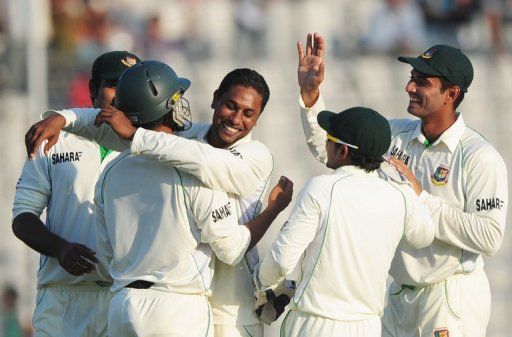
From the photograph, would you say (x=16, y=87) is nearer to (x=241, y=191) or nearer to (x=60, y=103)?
(x=60, y=103)

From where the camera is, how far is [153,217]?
17.8ft

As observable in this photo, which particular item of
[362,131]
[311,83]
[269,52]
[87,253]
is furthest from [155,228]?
[269,52]

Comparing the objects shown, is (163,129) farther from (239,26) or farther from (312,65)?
(239,26)

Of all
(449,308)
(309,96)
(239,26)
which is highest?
(309,96)

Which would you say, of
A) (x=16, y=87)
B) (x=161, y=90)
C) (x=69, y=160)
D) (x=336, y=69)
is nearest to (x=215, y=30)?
(x=336, y=69)

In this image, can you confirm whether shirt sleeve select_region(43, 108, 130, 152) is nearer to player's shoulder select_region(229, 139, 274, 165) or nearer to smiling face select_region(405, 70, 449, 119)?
player's shoulder select_region(229, 139, 274, 165)

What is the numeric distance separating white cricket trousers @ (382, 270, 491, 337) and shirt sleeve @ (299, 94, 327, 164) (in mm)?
944

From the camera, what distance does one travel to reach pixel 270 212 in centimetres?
565

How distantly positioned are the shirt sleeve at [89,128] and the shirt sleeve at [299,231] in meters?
1.16

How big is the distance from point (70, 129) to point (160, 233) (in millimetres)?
927

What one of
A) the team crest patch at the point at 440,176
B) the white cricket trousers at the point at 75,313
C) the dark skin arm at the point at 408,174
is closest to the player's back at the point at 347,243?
the dark skin arm at the point at 408,174

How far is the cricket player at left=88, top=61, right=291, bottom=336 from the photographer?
538cm

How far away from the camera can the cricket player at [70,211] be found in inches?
253

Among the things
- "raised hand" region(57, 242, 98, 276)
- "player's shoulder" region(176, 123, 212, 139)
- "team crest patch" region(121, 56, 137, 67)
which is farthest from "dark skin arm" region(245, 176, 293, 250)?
"team crest patch" region(121, 56, 137, 67)
